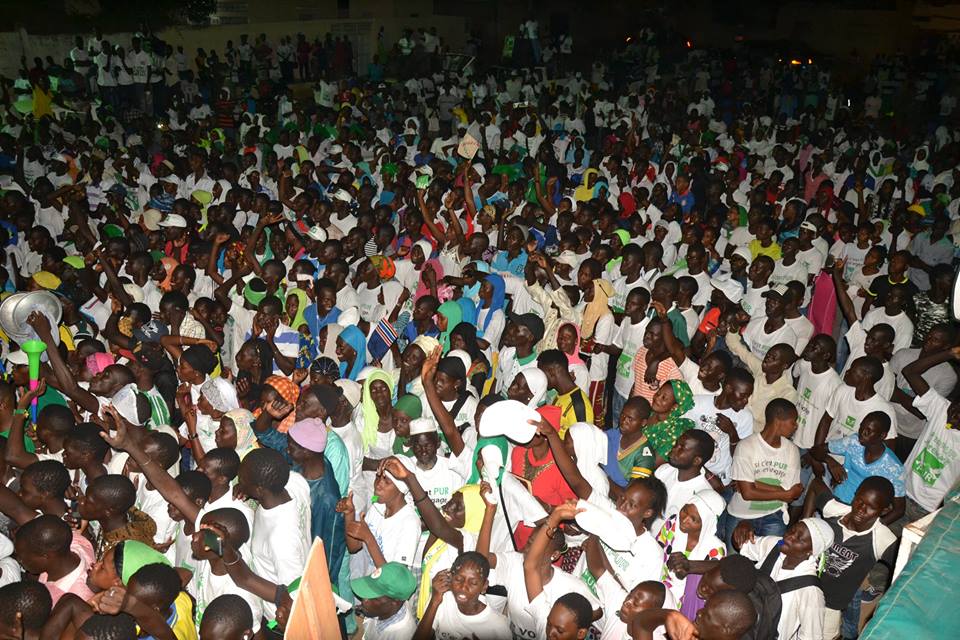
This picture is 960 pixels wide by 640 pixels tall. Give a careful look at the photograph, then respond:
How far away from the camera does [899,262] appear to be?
22.5 ft

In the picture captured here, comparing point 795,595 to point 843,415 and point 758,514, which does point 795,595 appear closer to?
point 758,514

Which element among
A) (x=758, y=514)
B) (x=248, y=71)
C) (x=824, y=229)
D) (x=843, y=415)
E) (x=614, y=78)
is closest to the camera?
(x=758, y=514)

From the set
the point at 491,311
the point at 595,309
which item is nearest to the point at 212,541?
the point at 491,311

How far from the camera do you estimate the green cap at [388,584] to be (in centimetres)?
352

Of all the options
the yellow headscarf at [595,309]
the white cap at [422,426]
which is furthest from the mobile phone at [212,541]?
the yellow headscarf at [595,309]

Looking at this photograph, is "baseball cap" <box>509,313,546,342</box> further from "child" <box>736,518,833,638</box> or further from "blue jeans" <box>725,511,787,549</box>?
"child" <box>736,518,833,638</box>

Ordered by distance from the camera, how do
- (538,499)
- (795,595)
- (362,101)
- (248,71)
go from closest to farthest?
(795,595), (538,499), (362,101), (248,71)

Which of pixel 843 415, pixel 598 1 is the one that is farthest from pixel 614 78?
pixel 843 415

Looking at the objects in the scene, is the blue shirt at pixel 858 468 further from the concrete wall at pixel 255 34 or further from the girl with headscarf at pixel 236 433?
the concrete wall at pixel 255 34

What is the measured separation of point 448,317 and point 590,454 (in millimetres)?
2183

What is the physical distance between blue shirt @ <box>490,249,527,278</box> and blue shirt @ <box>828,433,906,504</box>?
3.70 meters

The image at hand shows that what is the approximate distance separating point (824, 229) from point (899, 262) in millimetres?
1759

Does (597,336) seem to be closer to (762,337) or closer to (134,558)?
(762,337)

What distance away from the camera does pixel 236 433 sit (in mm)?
4438
